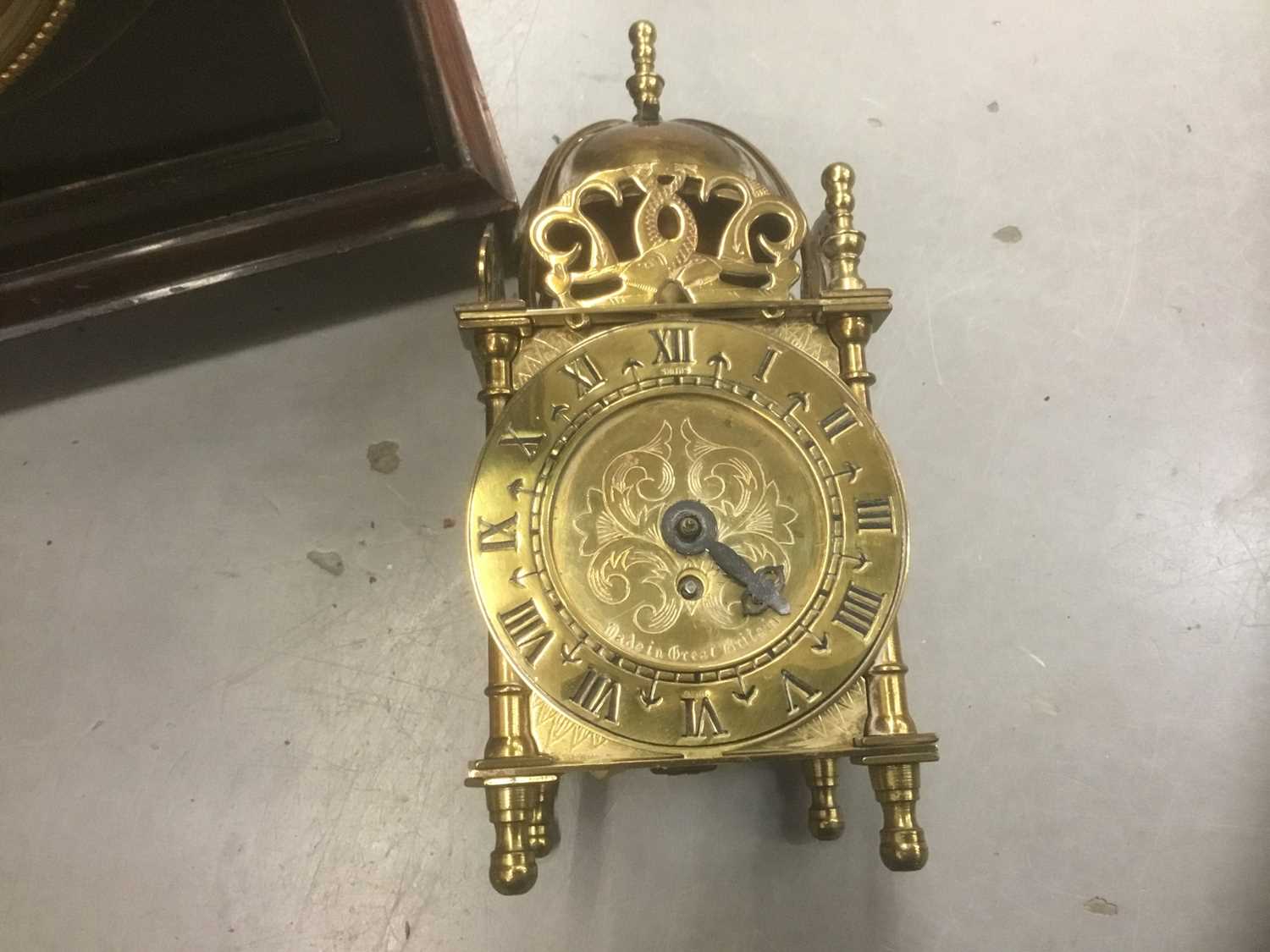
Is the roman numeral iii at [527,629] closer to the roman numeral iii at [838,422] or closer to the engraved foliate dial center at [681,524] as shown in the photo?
the engraved foliate dial center at [681,524]

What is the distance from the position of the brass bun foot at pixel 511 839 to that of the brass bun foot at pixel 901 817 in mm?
280

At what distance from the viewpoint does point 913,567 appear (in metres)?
1.02

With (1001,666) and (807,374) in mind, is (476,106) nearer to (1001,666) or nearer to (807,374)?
(807,374)

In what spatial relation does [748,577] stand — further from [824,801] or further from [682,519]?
[824,801]

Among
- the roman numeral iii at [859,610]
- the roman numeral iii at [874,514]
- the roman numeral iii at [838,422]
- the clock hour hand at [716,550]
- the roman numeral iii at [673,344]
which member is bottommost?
the roman numeral iii at [859,610]

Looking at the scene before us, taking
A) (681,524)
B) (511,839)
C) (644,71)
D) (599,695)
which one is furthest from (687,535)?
(644,71)

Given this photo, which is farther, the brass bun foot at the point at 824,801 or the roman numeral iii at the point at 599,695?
the brass bun foot at the point at 824,801

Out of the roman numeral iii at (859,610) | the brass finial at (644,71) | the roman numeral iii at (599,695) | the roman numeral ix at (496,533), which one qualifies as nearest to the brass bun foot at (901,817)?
the roman numeral iii at (859,610)

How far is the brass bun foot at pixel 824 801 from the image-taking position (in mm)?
897

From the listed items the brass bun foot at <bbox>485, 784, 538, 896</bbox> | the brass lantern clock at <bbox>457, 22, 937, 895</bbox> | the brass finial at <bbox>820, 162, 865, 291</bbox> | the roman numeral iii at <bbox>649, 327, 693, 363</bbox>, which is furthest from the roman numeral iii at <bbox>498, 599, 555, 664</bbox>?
the brass finial at <bbox>820, 162, 865, 291</bbox>

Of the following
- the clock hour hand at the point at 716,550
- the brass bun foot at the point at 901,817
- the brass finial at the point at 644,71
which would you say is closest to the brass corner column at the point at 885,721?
the brass bun foot at the point at 901,817

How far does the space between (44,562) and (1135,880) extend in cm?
117

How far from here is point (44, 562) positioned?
3.43 ft

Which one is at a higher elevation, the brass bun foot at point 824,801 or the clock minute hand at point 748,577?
the clock minute hand at point 748,577
